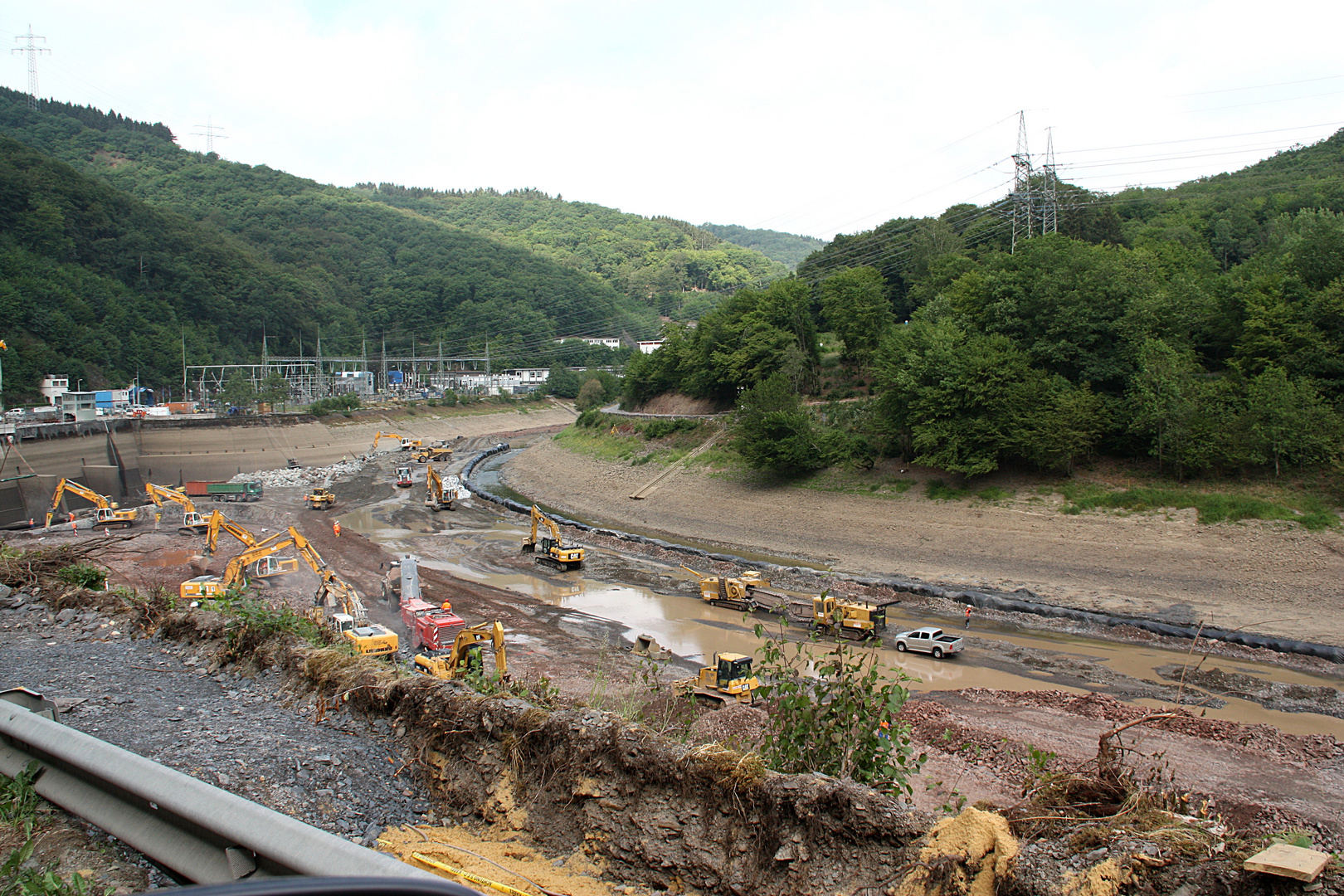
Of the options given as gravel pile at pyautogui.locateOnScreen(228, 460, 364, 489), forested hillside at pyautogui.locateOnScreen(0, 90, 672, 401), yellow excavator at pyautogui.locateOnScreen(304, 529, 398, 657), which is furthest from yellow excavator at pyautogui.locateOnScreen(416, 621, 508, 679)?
forested hillside at pyautogui.locateOnScreen(0, 90, 672, 401)

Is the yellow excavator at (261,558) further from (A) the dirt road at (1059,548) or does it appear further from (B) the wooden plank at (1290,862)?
(B) the wooden plank at (1290,862)

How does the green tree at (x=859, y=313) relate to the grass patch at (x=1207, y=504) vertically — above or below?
above

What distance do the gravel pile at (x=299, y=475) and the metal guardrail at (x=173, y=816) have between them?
68.3 metres

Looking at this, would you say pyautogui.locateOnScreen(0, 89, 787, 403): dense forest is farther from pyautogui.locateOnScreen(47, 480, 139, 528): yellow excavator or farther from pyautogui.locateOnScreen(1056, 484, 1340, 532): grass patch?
pyautogui.locateOnScreen(1056, 484, 1340, 532): grass patch

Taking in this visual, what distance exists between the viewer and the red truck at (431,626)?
21.5 metres

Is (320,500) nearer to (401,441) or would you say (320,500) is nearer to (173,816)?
(401,441)

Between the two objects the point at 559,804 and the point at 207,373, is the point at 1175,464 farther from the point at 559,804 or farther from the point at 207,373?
the point at 207,373

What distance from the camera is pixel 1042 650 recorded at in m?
24.7

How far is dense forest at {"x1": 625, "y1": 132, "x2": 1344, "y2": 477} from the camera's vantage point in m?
34.7

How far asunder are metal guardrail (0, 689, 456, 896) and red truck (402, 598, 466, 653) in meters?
17.2

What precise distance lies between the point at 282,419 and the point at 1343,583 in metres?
93.5

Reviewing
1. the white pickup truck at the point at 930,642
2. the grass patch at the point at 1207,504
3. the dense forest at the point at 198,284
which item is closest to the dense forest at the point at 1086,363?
the grass patch at the point at 1207,504

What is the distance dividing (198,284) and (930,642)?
5086 inches

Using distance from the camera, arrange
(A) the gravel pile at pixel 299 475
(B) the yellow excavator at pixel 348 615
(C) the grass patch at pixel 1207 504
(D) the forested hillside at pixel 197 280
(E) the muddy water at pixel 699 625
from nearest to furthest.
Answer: (B) the yellow excavator at pixel 348 615, (E) the muddy water at pixel 699 625, (C) the grass patch at pixel 1207 504, (A) the gravel pile at pixel 299 475, (D) the forested hillside at pixel 197 280
